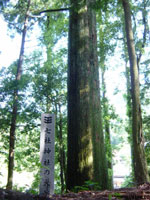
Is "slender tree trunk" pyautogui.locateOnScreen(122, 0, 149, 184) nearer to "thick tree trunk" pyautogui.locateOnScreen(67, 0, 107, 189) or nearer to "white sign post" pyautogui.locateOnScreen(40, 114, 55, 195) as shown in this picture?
"thick tree trunk" pyautogui.locateOnScreen(67, 0, 107, 189)

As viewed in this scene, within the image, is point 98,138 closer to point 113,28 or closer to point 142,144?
point 142,144

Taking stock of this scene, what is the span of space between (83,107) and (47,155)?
1.47 meters

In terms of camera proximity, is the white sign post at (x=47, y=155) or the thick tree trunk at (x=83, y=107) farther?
the thick tree trunk at (x=83, y=107)

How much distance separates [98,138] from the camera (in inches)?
174

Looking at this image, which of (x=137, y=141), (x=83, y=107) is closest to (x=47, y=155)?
(x=83, y=107)

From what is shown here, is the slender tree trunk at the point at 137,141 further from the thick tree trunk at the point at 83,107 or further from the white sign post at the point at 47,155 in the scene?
the white sign post at the point at 47,155

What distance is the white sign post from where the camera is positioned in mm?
2992

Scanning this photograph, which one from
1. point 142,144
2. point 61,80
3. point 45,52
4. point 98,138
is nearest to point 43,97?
point 61,80

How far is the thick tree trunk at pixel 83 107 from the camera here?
4.04 metres

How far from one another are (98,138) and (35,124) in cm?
655

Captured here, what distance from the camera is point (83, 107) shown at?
4383mm

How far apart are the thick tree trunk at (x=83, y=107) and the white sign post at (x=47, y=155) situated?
37.6 inches

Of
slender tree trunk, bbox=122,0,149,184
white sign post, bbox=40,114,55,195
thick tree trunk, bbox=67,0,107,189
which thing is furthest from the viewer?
slender tree trunk, bbox=122,0,149,184

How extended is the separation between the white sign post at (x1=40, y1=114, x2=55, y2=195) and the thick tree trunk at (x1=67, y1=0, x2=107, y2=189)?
0.95m
